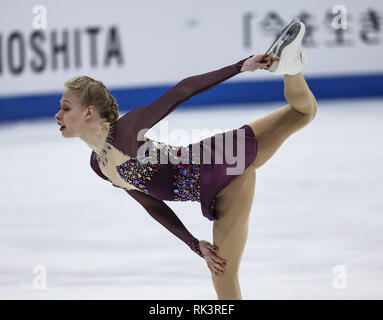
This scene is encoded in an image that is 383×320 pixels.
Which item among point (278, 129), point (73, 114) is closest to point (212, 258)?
point (278, 129)

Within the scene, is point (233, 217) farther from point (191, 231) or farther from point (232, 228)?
point (191, 231)

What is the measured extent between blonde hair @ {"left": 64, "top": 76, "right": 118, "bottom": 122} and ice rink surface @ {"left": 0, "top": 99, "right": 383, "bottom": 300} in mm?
830

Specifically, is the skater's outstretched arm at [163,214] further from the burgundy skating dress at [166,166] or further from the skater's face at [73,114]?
the skater's face at [73,114]

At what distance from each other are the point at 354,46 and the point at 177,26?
6.68 ft

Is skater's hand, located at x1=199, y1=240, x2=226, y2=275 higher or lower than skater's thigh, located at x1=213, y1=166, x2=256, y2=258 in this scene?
lower

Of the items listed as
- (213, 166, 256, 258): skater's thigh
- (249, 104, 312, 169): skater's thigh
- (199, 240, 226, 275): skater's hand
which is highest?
(249, 104, 312, 169): skater's thigh

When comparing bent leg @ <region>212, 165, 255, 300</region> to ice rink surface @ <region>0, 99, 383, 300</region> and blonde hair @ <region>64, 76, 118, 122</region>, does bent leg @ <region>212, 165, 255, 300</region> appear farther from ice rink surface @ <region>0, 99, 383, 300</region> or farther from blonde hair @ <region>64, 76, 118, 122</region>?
blonde hair @ <region>64, 76, 118, 122</region>

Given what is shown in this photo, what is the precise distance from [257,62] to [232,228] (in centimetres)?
61

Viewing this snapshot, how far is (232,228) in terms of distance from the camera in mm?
2586

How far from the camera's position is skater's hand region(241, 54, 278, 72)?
2348mm

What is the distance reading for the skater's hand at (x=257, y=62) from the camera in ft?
7.70

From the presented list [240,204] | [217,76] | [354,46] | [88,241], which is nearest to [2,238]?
Answer: [88,241]

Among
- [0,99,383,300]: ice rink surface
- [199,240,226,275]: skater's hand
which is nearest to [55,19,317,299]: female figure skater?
[199,240,226,275]: skater's hand
